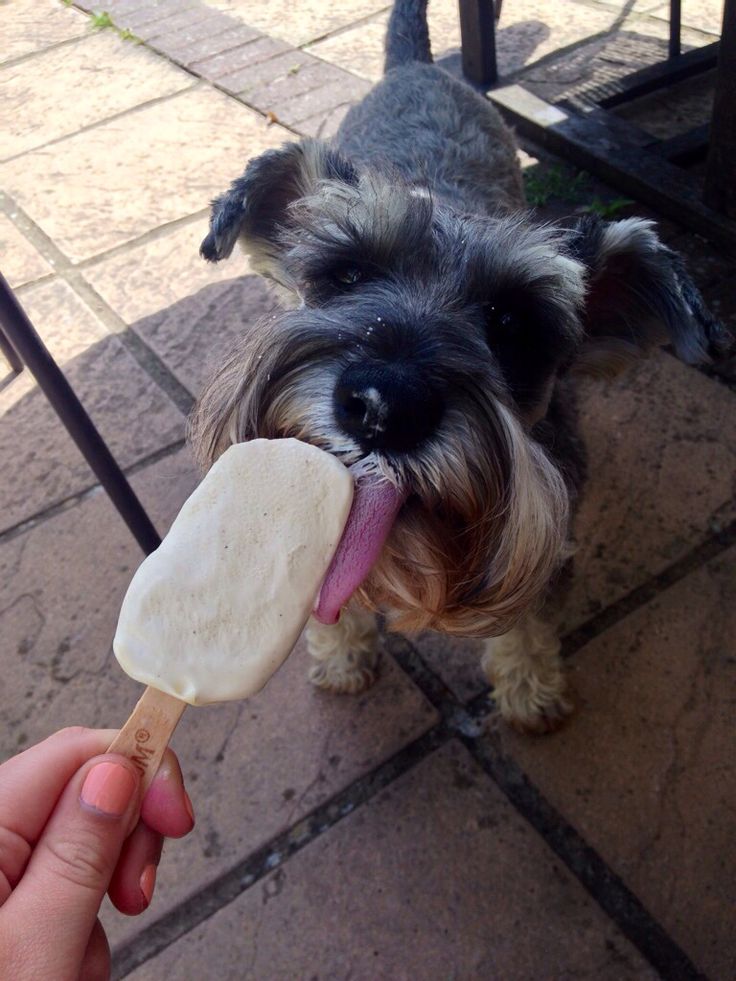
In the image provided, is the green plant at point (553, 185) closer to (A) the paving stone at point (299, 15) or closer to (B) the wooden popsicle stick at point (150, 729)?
(A) the paving stone at point (299, 15)

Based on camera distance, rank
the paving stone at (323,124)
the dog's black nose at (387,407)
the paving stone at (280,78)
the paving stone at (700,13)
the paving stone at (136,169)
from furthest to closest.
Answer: the paving stone at (700,13) < the paving stone at (280,78) < the paving stone at (323,124) < the paving stone at (136,169) < the dog's black nose at (387,407)

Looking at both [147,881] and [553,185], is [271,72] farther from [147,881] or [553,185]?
[147,881]

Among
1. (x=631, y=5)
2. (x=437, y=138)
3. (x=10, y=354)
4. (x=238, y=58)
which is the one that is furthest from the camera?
(x=631, y=5)

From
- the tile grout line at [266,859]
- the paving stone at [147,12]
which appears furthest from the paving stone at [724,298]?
the paving stone at [147,12]

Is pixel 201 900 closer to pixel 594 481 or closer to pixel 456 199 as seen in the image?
pixel 594 481

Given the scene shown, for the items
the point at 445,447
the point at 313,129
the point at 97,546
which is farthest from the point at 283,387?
the point at 313,129

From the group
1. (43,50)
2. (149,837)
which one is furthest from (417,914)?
(43,50)
